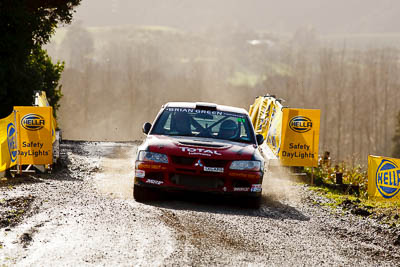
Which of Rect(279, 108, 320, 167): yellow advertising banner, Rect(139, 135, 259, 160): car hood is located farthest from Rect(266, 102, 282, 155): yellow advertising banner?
Rect(139, 135, 259, 160): car hood

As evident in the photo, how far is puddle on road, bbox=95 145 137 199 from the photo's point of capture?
10594mm

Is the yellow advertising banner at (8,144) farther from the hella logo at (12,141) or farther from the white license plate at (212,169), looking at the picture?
the white license plate at (212,169)

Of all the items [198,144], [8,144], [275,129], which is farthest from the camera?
[275,129]

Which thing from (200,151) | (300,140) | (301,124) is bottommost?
(300,140)

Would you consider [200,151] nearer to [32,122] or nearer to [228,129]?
[228,129]

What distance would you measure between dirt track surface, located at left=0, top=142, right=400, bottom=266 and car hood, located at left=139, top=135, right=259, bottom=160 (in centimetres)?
82

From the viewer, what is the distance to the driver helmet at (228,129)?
10.3 meters

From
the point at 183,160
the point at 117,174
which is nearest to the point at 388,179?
the point at 183,160

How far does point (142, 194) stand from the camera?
31.1 feet

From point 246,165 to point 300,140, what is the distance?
4.55m

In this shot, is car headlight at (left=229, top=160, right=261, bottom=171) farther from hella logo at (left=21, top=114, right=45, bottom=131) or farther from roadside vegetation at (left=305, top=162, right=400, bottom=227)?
hella logo at (left=21, top=114, right=45, bottom=131)

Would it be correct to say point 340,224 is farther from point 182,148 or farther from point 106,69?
point 106,69

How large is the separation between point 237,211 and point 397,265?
10.6 ft

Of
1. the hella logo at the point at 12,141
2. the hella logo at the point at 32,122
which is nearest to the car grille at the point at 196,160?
the hella logo at the point at 32,122
